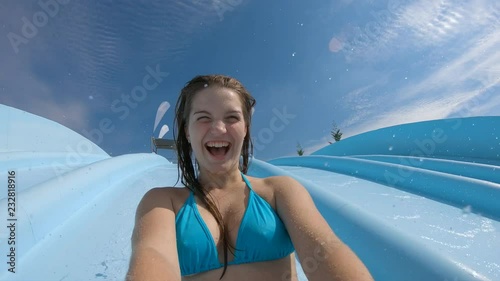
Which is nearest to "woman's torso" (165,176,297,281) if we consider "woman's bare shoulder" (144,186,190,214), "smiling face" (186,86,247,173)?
"woman's bare shoulder" (144,186,190,214)

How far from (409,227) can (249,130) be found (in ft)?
5.63

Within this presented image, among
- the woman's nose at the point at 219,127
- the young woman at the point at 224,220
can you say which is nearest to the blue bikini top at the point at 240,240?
the young woman at the point at 224,220

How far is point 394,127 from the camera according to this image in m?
8.96

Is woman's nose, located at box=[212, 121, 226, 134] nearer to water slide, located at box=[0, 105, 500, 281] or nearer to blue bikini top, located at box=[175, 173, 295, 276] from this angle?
blue bikini top, located at box=[175, 173, 295, 276]

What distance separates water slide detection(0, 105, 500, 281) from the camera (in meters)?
1.55

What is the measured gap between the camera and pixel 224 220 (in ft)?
4.22

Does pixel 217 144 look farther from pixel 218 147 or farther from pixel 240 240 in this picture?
pixel 240 240

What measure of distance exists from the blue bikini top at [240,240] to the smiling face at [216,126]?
0.68 feet

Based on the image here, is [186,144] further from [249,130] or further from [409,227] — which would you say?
[409,227]

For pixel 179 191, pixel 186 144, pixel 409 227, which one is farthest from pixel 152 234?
pixel 409 227

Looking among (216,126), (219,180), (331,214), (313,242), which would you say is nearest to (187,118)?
(216,126)

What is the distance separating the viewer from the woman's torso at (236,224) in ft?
3.84

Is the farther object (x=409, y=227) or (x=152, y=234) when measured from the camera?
(x=409, y=227)

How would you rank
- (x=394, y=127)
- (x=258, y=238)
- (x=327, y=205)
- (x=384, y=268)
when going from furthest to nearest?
(x=394, y=127)
(x=327, y=205)
(x=384, y=268)
(x=258, y=238)
